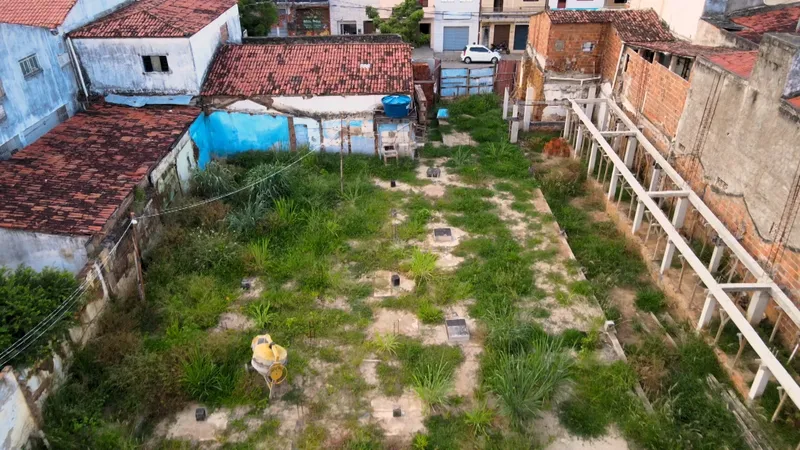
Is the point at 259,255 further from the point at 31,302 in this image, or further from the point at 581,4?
the point at 581,4

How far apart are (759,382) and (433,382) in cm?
561

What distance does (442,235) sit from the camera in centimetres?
1476

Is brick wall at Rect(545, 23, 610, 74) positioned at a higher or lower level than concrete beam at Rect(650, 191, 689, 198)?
higher

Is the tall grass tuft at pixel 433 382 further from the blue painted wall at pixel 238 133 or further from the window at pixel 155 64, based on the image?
the window at pixel 155 64

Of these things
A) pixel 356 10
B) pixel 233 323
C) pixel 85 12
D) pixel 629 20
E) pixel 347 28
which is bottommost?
pixel 233 323

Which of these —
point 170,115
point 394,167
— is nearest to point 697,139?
point 394,167

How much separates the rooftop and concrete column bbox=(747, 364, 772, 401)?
33.8 feet

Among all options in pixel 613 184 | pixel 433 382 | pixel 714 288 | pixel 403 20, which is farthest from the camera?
pixel 403 20

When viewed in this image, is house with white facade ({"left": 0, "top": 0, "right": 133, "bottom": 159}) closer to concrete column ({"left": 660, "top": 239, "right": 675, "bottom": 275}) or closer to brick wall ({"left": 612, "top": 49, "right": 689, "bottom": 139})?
concrete column ({"left": 660, "top": 239, "right": 675, "bottom": 275})

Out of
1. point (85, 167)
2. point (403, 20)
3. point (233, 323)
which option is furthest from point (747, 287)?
point (403, 20)

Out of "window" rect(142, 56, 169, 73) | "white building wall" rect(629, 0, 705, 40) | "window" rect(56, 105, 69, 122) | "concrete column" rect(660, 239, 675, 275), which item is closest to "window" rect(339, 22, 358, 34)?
"white building wall" rect(629, 0, 705, 40)

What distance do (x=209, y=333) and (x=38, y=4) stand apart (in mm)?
11535

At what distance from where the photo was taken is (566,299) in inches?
497

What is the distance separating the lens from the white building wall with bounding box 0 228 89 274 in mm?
11328
